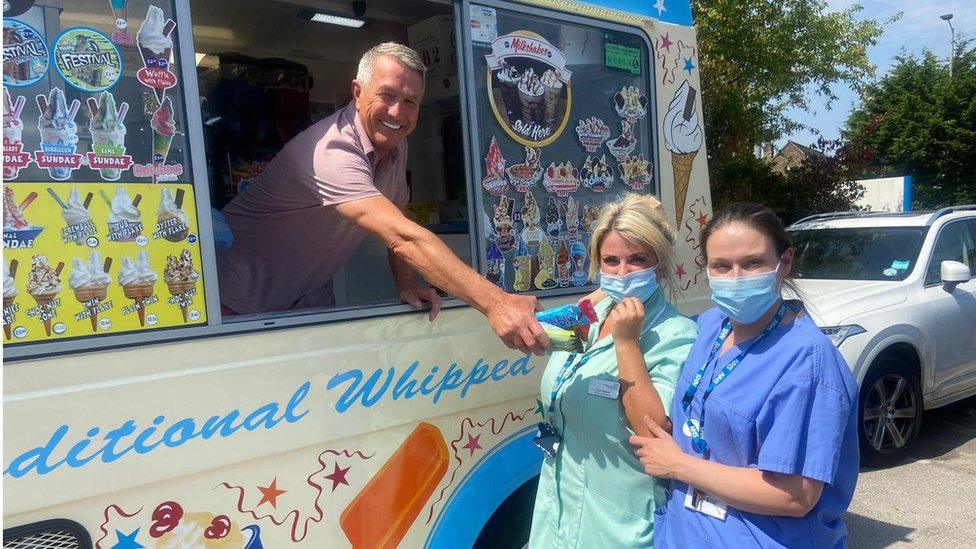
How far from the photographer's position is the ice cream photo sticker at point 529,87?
2635 millimetres

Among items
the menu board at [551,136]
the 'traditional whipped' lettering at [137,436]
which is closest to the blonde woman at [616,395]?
the menu board at [551,136]

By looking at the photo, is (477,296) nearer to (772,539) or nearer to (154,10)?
(772,539)

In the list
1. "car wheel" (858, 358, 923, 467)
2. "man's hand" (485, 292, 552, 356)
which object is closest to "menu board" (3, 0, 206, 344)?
"man's hand" (485, 292, 552, 356)

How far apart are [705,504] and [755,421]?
28 centimetres

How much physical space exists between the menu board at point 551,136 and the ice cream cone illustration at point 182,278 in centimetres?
Result: 100

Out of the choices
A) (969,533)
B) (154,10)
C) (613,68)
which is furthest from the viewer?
(969,533)

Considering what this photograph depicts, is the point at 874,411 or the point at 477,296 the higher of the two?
the point at 477,296

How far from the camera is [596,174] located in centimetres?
294

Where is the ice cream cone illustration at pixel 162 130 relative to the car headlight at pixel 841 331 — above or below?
above

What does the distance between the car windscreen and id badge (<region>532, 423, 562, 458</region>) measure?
448 cm

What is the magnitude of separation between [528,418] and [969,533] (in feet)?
11.1

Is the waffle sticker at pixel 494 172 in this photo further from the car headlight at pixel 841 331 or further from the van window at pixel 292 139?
the car headlight at pixel 841 331

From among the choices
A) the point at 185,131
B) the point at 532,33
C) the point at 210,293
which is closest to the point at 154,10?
the point at 185,131

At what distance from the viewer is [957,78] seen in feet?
78.9
